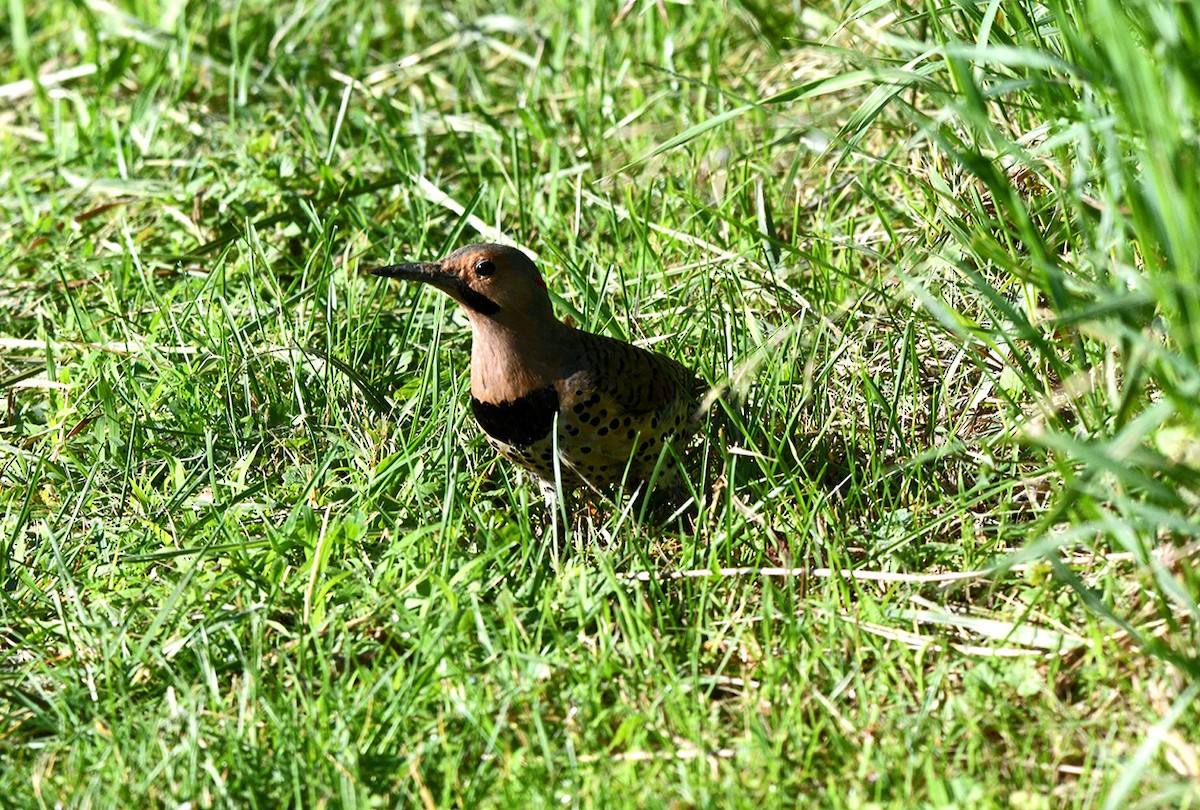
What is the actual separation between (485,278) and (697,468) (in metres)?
0.87

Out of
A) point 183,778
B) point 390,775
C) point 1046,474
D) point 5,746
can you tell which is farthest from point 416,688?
point 1046,474

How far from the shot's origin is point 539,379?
3740mm

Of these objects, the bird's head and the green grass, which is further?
the bird's head

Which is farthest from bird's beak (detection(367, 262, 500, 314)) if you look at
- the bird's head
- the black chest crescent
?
the black chest crescent

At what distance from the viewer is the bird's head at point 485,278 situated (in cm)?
376

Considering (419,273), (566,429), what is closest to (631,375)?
(566,429)

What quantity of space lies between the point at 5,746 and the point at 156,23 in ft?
13.9

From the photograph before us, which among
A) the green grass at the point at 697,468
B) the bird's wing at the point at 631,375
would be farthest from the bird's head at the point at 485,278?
the green grass at the point at 697,468

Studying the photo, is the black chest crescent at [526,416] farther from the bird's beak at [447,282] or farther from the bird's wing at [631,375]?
the bird's beak at [447,282]

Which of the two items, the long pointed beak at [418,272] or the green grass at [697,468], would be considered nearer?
the green grass at [697,468]

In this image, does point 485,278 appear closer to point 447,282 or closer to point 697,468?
point 447,282

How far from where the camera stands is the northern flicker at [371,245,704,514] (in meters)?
3.73

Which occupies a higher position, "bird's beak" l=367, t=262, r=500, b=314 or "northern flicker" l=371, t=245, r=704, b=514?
"bird's beak" l=367, t=262, r=500, b=314

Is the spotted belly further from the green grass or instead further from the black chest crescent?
the green grass
